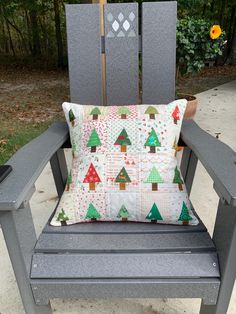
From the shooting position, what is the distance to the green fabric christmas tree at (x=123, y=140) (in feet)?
4.46

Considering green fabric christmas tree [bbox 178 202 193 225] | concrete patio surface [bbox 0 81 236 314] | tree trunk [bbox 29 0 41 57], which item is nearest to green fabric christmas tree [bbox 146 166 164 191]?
green fabric christmas tree [bbox 178 202 193 225]

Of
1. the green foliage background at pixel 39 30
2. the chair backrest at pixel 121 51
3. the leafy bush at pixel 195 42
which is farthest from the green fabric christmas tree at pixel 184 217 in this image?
the green foliage background at pixel 39 30

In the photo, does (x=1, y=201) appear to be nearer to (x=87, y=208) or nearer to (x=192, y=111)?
(x=87, y=208)

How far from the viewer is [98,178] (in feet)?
4.33

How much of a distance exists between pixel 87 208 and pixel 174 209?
0.33 meters

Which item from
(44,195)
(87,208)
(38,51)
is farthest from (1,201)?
(38,51)

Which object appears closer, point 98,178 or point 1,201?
point 1,201

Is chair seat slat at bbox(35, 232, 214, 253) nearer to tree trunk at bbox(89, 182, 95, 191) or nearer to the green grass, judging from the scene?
tree trunk at bbox(89, 182, 95, 191)

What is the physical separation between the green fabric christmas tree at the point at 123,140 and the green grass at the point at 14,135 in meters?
1.79

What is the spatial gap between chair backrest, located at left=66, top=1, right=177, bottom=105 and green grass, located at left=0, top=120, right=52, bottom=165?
1398 mm

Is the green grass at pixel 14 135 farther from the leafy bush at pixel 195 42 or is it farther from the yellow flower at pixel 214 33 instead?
the yellow flower at pixel 214 33

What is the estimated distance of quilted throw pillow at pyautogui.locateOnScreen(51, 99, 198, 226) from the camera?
129cm

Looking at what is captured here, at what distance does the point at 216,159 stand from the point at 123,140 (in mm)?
385

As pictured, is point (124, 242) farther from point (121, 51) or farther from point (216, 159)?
point (121, 51)
